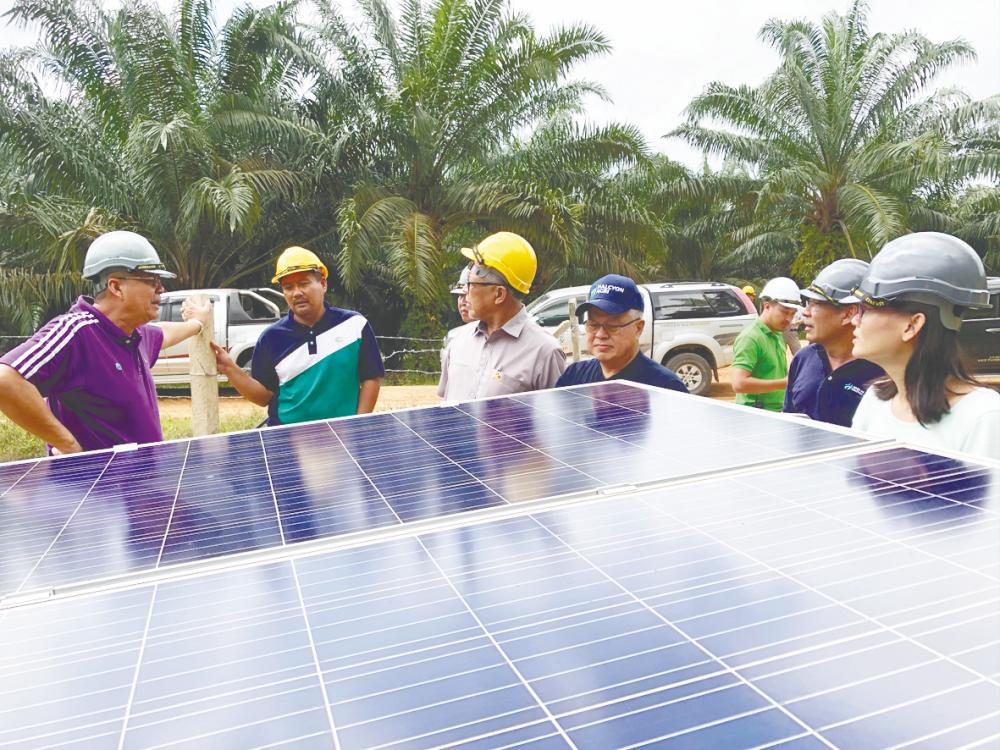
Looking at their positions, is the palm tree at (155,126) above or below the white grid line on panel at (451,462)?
above

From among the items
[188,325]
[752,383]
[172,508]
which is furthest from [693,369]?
[172,508]

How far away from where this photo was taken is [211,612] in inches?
62.2

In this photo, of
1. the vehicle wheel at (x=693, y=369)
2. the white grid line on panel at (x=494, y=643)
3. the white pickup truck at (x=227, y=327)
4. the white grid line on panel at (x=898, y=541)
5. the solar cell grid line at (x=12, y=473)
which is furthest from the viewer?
the white pickup truck at (x=227, y=327)

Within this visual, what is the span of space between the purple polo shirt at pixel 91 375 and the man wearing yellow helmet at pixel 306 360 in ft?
3.00

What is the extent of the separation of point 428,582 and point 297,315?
388 centimetres

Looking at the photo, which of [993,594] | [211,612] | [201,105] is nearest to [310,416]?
[211,612]

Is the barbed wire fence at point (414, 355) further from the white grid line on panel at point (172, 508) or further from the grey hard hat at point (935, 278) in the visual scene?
the grey hard hat at point (935, 278)

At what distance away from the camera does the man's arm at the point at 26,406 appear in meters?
3.58

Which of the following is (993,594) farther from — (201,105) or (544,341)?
(201,105)

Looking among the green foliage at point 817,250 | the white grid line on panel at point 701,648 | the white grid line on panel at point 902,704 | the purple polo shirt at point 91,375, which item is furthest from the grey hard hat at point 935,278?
the green foliage at point 817,250

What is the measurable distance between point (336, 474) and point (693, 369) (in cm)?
1423

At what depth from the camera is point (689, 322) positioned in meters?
16.1

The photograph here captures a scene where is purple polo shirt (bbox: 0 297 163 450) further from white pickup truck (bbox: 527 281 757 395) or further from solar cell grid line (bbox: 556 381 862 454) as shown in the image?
white pickup truck (bbox: 527 281 757 395)

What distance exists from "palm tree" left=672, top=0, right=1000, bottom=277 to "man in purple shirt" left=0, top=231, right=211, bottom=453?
18389 mm
